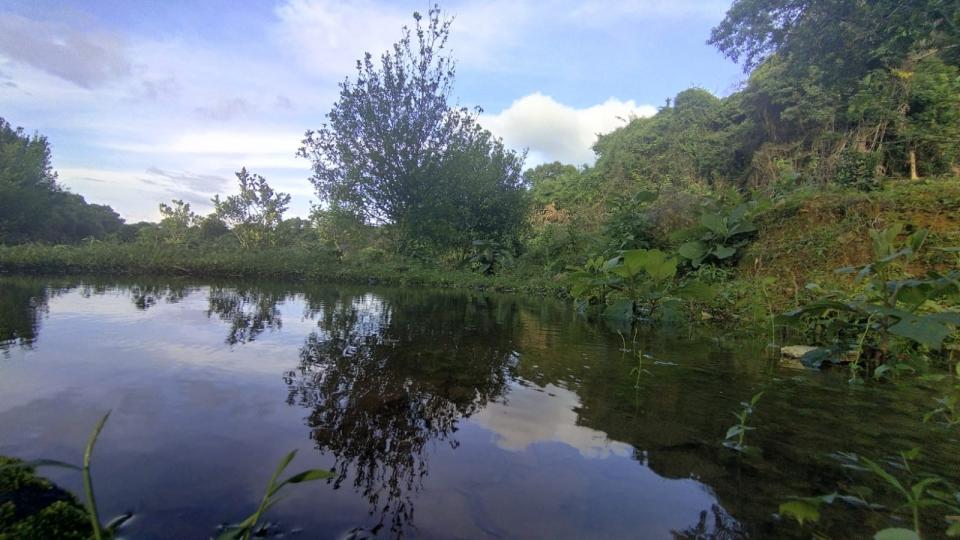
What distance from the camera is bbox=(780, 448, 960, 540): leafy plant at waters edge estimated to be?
3.43 ft

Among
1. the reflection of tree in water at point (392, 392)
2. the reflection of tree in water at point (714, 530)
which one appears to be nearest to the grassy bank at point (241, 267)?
the reflection of tree in water at point (392, 392)

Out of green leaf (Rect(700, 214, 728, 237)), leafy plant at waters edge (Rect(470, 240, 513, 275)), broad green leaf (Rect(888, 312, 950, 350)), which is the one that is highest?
green leaf (Rect(700, 214, 728, 237))

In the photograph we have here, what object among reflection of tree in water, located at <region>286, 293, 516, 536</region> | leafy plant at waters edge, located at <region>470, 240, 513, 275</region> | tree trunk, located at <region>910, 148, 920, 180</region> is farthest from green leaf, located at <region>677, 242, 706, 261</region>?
leafy plant at waters edge, located at <region>470, 240, 513, 275</region>

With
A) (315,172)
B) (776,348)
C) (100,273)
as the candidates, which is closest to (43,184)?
(100,273)

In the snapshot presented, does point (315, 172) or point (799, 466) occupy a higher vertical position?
point (315, 172)

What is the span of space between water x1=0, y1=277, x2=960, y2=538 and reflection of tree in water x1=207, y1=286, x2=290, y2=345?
0.62 ft

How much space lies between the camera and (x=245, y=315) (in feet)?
19.9

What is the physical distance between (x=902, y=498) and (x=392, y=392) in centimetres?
238

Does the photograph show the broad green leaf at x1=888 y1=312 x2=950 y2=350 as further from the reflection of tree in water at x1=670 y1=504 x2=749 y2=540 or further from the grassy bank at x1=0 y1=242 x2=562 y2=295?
the grassy bank at x1=0 y1=242 x2=562 y2=295

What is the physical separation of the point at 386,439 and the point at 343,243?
21.4m

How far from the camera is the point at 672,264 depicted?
99.9 inches

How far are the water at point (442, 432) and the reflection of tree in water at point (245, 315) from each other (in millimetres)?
188

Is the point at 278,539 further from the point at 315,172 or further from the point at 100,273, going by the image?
the point at 315,172

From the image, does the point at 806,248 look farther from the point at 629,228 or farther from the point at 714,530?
the point at 714,530
